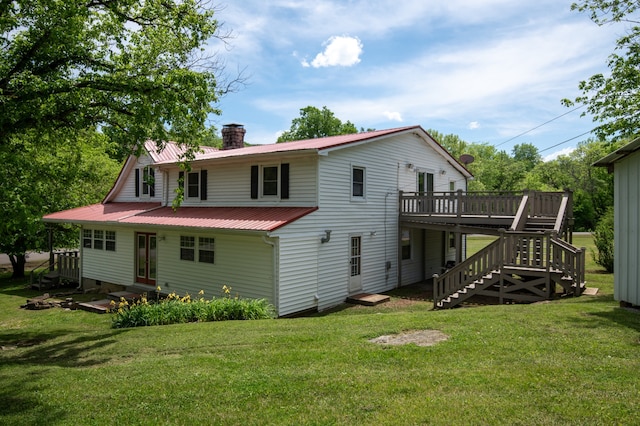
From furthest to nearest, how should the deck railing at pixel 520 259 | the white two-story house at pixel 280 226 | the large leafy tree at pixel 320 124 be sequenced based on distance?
the large leafy tree at pixel 320 124, the white two-story house at pixel 280 226, the deck railing at pixel 520 259

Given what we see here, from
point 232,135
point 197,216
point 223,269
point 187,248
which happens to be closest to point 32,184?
point 223,269

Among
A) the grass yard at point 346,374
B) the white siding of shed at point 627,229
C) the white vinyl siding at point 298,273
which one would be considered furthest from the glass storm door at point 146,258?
the white siding of shed at point 627,229

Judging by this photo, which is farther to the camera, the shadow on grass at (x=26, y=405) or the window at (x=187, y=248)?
the window at (x=187, y=248)

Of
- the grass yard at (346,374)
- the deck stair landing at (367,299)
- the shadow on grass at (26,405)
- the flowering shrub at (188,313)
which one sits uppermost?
the grass yard at (346,374)

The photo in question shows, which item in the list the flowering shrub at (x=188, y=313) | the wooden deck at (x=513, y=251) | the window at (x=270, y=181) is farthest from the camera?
the window at (x=270, y=181)

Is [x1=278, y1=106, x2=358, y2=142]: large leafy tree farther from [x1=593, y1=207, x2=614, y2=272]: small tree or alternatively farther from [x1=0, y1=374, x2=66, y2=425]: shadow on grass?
[x1=0, y1=374, x2=66, y2=425]: shadow on grass

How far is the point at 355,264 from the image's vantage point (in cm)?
1605

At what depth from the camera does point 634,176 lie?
8516 mm

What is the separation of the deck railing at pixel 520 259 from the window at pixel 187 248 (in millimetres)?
8593

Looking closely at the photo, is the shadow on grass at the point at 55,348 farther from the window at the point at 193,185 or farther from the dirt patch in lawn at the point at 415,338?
the window at the point at 193,185

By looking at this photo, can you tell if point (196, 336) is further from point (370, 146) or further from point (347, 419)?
point (370, 146)

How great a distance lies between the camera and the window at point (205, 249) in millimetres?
14859

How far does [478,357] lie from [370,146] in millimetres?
11222

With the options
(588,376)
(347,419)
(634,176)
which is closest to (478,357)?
(588,376)
